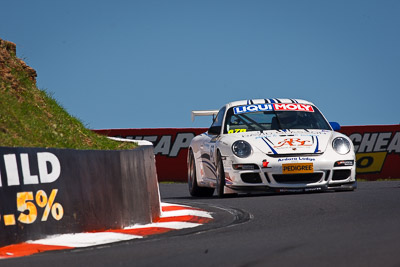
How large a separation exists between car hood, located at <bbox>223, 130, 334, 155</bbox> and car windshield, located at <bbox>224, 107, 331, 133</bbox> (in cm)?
39

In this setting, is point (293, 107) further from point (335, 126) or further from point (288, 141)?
point (288, 141)

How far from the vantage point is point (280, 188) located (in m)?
10.6

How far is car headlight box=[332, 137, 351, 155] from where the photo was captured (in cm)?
1080

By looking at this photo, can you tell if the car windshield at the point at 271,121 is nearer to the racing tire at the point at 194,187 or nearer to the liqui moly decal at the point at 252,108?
the liqui moly decal at the point at 252,108

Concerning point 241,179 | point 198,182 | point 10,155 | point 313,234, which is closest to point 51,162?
point 10,155

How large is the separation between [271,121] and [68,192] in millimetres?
5098

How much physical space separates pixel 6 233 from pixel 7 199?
259 millimetres

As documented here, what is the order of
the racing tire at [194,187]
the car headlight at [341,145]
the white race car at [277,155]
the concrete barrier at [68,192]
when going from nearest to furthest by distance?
1. the concrete barrier at [68,192]
2. the white race car at [277,155]
3. the car headlight at [341,145]
4. the racing tire at [194,187]

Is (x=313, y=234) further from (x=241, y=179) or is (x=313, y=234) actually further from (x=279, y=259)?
(x=241, y=179)

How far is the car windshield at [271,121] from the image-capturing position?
11.5 metres

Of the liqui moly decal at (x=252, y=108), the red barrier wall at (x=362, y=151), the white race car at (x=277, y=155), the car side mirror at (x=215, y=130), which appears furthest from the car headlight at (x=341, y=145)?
the red barrier wall at (x=362, y=151)

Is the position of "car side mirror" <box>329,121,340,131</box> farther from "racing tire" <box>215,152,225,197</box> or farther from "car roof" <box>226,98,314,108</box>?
"racing tire" <box>215,152,225,197</box>

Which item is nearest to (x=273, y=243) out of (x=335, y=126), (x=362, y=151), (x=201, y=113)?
(x=335, y=126)

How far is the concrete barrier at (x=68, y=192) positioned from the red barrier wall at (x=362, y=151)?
12.1 metres
